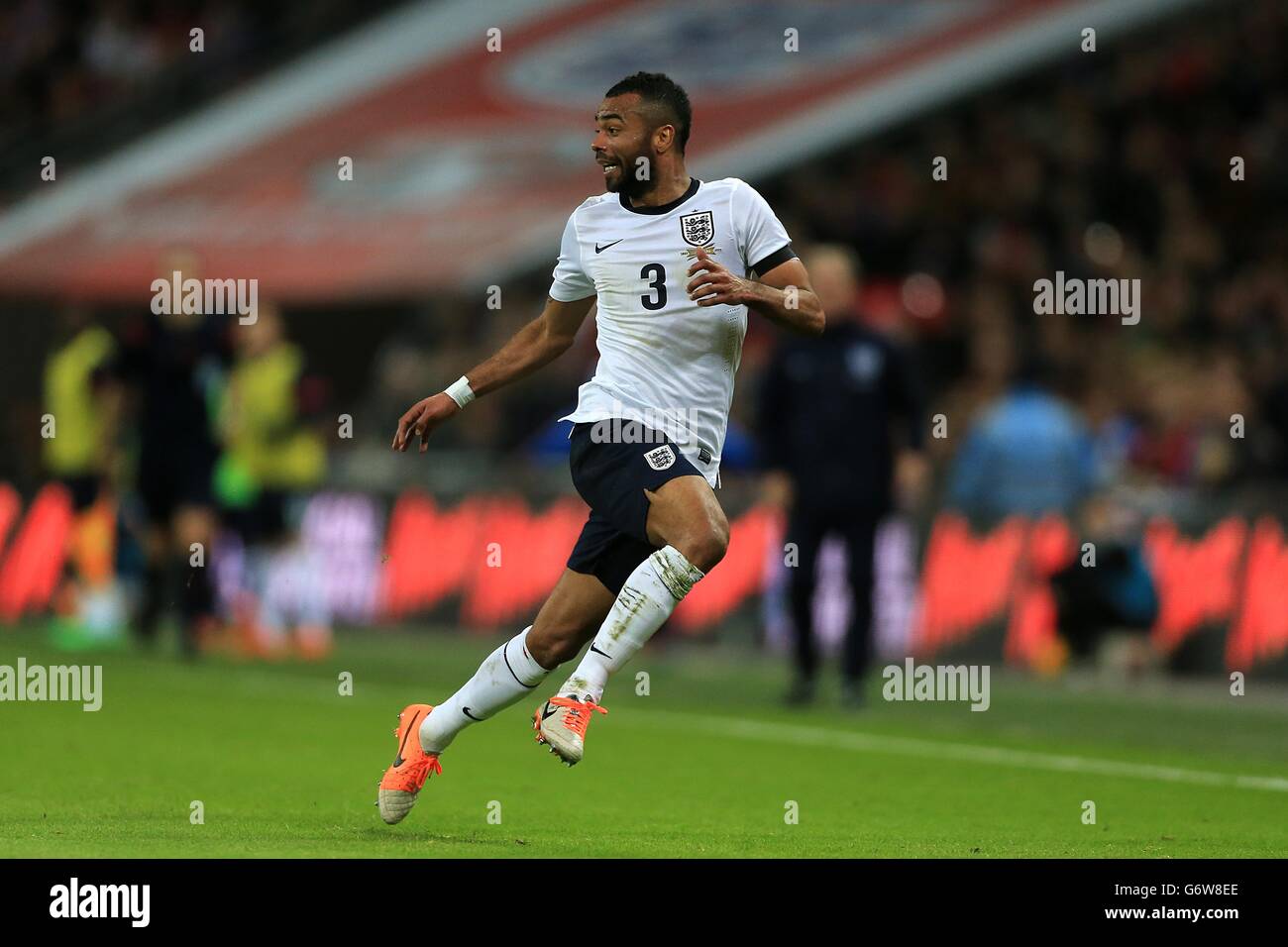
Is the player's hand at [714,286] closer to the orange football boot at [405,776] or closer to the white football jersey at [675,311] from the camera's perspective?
the white football jersey at [675,311]

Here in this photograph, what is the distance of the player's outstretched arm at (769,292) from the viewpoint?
7332 mm

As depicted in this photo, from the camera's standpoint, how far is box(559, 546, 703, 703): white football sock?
746cm

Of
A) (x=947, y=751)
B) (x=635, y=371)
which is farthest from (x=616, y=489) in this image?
(x=947, y=751)

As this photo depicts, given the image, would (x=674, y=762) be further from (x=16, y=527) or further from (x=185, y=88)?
(x=185, y=88)

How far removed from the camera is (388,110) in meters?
20.8

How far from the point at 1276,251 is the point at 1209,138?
7.19 ft

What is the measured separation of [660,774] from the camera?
32.7ft

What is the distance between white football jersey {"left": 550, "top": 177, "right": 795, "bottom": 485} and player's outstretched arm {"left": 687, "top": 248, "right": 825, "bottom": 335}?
9 cm

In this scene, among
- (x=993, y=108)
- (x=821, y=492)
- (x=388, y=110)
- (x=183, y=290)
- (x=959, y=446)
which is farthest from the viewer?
(x=993, y=108)

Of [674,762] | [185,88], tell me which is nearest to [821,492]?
[674,762]

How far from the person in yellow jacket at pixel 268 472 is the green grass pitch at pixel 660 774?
4.21 feet

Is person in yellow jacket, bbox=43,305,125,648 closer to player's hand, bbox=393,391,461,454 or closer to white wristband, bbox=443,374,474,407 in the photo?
white wristband, bbox=443,374,474,407

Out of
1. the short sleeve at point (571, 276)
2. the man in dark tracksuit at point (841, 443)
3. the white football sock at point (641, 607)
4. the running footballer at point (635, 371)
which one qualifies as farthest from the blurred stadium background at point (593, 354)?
the short sleeve at point (571, 276)

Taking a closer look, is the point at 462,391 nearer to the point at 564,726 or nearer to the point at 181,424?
the point at 564,726
